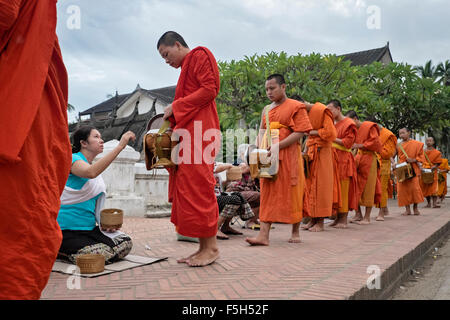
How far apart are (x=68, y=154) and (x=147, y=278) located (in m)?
1.64

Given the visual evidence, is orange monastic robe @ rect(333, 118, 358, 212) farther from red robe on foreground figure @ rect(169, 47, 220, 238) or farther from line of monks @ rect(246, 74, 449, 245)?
red robe on foreground figure @ rect(169, 47, 220, 238)

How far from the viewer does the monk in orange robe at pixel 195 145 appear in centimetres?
354

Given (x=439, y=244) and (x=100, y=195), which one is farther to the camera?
(x=439, y=244)

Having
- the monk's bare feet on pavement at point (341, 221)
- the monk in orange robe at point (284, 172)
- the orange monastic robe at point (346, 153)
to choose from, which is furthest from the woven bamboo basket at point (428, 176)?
the monk in orange robe at point (284, 172)

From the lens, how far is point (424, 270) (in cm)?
484

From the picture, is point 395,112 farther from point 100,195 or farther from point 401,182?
point 100,195

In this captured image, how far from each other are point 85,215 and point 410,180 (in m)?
8.35

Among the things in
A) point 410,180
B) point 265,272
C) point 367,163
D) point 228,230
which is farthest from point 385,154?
point 265,272

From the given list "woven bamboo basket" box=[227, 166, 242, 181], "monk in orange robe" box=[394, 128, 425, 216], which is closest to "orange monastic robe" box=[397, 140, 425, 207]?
"monk in orange robe" box=[394, 128, 425, 216]

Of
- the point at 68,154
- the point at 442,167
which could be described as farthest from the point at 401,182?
the point at 68,154

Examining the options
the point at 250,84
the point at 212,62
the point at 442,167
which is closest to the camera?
the point at 212,62

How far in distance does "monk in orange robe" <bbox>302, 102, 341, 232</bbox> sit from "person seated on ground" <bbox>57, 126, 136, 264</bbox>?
333cm

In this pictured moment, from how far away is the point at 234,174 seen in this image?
683 centimetres

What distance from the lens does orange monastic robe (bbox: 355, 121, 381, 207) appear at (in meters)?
7.80
